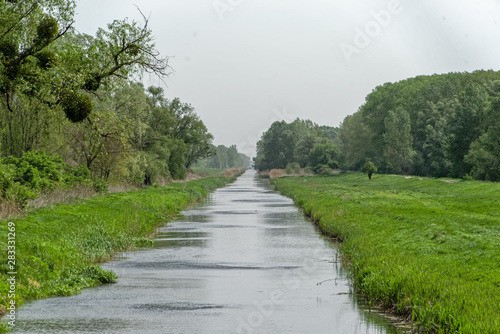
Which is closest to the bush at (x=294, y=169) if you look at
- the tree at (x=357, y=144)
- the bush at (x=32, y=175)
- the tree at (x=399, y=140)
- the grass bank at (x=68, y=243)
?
the tree at (x=357, y=144)

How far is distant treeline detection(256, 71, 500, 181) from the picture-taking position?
73938mm

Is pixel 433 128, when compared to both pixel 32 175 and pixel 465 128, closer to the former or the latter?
pixel 465 128

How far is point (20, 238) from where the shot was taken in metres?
19.9

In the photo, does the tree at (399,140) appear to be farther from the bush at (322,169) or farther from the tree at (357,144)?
the bush at (322,169)

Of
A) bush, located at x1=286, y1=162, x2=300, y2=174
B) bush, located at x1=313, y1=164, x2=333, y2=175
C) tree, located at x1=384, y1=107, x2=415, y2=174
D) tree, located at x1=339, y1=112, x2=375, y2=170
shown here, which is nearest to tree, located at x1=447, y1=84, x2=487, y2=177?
tree, located at x1=384, y1=107, x2=415, y2=174

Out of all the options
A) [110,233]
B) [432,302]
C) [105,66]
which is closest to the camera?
[432,302]

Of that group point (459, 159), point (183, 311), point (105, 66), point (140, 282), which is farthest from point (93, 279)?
point (459, 159)

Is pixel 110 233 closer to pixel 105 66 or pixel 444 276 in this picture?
pixel 105 66

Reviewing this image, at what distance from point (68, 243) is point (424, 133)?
92250 mm

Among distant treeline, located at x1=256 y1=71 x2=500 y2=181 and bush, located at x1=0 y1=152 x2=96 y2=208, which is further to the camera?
distant treeline, located at x1=256 y1=71 x2=500 y2=181

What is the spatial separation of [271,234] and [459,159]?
5490 centimetres

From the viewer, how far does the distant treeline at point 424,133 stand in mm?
73938

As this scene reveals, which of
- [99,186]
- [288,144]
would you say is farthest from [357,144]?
[99,186]

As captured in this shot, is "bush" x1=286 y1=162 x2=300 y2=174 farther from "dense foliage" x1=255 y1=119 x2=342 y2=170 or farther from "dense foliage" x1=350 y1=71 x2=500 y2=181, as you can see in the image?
"dense foliage" x1=350 y1=71 x2=500 y2=181
